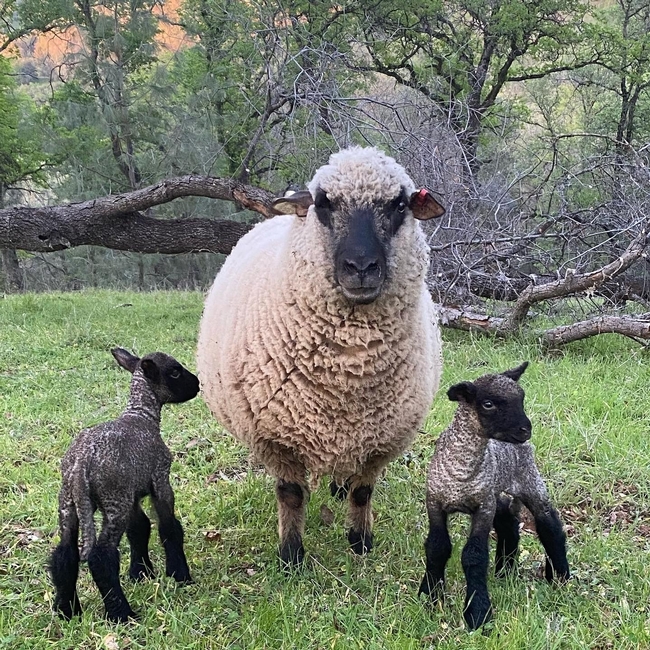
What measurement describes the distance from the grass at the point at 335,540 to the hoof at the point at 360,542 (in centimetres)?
5

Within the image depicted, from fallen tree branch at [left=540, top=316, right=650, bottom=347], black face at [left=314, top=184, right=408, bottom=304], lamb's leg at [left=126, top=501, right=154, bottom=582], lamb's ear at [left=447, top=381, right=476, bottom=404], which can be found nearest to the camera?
lamb's ear at [left=447, top=381, right=476, bottom=404]

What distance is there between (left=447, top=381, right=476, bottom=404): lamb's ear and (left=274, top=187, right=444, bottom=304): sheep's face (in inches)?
20.4

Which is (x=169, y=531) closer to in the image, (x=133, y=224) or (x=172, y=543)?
(x=172, y=543)

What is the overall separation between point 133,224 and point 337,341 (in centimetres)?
686

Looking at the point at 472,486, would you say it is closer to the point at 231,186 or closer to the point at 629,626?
the point at 629,626

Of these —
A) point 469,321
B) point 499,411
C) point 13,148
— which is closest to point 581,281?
point 469,321

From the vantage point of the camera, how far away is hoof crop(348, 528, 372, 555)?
10.6 ft

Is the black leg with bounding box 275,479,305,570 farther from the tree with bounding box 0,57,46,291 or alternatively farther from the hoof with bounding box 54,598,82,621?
the tree with bounding box 0,57,46,291

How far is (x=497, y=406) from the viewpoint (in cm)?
247

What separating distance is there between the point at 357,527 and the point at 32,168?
16.4 m

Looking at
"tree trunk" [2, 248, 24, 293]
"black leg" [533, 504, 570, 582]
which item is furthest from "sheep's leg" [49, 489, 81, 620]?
"tree trunk" [2, 248, 24, 293]

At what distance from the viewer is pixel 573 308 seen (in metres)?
7.31

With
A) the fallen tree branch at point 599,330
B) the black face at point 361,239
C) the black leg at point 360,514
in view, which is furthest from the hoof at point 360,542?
the fallen tree branch at point 599,330

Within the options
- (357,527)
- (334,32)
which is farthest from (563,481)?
(334,32)
